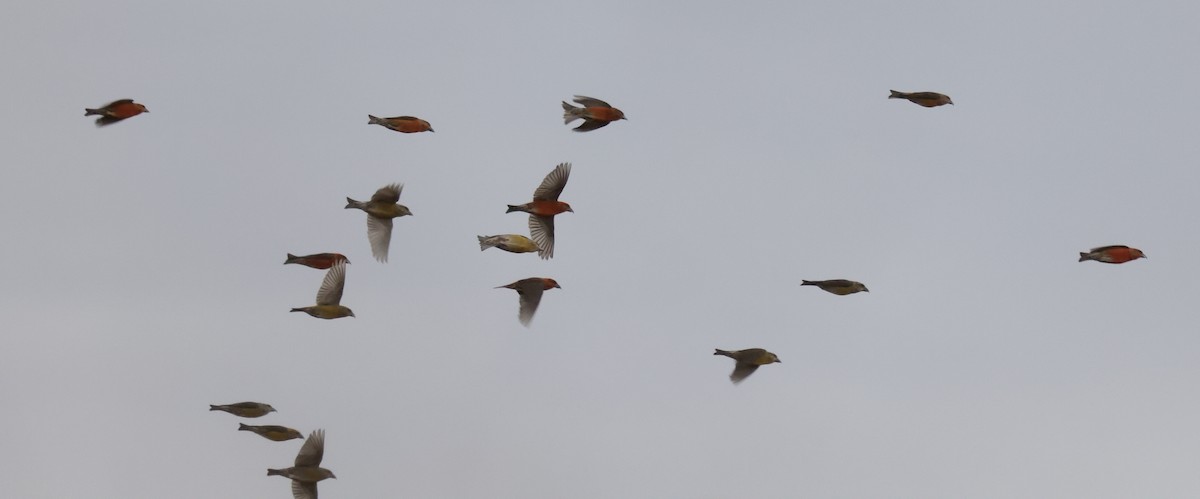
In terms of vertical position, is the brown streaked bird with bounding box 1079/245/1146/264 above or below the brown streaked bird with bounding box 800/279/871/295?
above

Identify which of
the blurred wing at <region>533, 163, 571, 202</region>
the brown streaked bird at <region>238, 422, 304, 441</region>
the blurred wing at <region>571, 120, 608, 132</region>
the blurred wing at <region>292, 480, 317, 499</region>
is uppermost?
the blurred wing at <region>571, 120, 608, 132</region>

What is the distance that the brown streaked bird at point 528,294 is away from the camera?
5634 cm

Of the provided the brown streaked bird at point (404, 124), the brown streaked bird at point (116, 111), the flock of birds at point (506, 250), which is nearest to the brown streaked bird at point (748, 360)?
the flock of birds at point (506, 250)

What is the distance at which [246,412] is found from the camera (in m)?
53.6

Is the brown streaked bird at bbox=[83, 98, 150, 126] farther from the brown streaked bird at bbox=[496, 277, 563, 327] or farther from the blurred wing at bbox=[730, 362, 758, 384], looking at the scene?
the blurred wing at bbox=[730, 362, 758, 384]

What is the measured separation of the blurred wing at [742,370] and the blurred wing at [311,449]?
42.6 feet

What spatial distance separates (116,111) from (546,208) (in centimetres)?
1348

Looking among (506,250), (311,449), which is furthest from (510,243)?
(311,449)

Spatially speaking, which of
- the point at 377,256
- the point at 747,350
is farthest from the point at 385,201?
the point at 747,350

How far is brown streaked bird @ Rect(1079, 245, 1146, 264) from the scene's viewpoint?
49562 mm

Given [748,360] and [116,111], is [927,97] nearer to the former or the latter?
[748,360]

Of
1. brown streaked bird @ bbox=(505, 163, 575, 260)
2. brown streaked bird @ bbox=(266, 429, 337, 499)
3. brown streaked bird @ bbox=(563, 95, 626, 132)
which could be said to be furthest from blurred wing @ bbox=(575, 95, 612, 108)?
brown streaked bird @ bbox=(266, 429, 337, 499)

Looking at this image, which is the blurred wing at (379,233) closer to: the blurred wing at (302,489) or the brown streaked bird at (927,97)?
the blurred wing at (302,489)

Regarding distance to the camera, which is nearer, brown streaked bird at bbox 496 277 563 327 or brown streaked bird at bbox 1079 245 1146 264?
brown streaked bird at bbox 1079 245 1146 264
